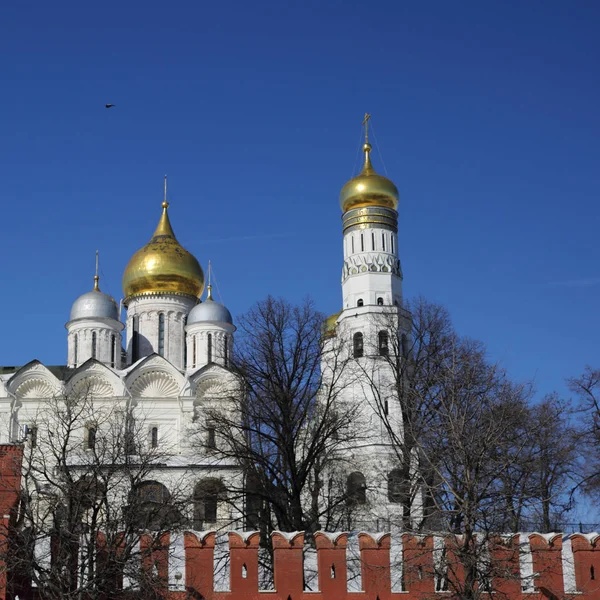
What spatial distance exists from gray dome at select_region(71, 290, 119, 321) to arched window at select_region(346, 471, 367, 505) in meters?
18.7

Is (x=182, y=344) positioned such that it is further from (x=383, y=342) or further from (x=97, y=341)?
(x=383, y=342)

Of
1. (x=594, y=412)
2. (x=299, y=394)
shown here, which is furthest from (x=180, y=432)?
(x=594, y=412)

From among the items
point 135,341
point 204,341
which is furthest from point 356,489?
point 135,341

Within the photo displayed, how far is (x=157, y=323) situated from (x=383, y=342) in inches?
610

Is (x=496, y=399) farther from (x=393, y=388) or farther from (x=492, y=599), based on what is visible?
(x=492, y=599)

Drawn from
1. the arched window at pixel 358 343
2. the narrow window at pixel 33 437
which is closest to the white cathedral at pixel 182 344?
the arched window at pixel 358 343

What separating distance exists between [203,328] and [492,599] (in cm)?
3610

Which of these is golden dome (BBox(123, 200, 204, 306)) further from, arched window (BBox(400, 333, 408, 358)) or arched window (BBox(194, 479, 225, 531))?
arched window (BBox(194, 479, 225, 531))

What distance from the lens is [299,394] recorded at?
1094 inches

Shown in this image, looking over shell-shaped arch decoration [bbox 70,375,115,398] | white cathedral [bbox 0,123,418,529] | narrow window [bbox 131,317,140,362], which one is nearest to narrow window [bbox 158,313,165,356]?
white cathedral [bbox 0,123,418,529]

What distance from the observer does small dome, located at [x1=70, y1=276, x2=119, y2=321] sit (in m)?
50.0

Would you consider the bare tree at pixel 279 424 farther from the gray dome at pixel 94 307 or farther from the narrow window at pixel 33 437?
the gray dome at pixel 94 307

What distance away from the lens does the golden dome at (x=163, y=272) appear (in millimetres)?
52906

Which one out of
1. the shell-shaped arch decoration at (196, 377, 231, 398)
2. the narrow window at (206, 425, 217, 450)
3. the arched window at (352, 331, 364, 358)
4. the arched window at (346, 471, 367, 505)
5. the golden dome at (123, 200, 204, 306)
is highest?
the golden dome at (123, 200, 204, 306)
